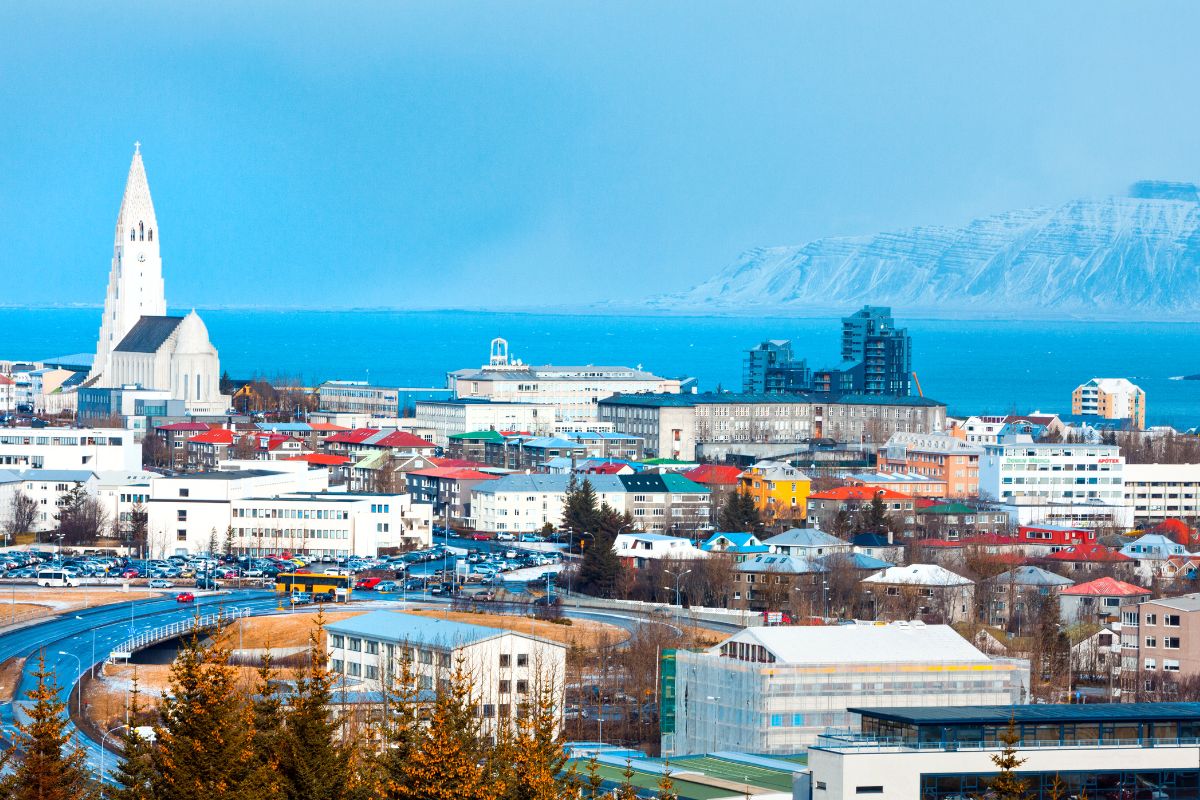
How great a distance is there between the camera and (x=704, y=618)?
125 ft

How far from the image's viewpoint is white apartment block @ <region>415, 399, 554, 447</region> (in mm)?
75188

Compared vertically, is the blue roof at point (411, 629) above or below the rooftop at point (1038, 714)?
below

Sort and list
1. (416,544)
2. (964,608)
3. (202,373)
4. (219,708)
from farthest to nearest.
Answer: (202,373) → (416,544) → (964,608) → (219,708)

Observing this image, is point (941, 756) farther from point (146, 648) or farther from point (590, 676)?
point (146, 648)

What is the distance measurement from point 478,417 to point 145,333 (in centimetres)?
1748

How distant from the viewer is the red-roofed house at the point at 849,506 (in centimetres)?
4959

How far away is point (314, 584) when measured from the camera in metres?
41.2

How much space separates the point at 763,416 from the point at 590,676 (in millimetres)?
44612

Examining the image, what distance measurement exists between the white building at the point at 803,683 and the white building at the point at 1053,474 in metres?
29.3

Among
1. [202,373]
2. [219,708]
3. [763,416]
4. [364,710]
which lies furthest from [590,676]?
[202,373]

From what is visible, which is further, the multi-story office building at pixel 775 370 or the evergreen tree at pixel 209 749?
the multi-story office building at pixel 775 370

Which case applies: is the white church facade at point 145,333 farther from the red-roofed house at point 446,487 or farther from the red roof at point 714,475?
the red roof at point 714,475

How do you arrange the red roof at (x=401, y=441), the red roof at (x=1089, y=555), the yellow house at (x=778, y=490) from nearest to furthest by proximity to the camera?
the red roof at (x=1089, y=555)
the yellow house at (x=778, y=490)
the red roof at (x=401, y=441)

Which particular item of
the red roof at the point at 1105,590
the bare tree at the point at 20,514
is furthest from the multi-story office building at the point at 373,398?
the red roof at the point at 1105,590
